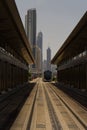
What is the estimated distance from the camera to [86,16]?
2916 centimetres

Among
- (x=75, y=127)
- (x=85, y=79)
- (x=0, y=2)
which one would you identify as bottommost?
(x=75, y=127)

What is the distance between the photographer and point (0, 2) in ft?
71.9

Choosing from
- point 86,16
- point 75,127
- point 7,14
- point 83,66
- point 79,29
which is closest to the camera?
point 75,127

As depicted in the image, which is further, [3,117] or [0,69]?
[0,69]

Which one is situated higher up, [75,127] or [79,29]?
[79,29]

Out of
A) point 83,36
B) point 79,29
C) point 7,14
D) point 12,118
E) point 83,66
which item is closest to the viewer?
point 12,118

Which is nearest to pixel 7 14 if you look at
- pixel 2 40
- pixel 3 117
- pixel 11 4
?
pixel 11 4

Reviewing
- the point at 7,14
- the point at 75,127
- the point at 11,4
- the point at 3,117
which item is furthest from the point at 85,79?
the point at 75,127

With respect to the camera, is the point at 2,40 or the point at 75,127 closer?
the point at 75,127

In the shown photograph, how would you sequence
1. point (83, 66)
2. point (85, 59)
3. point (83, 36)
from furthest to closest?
1. point (83, 66)
2. point (85, 59)
3. point (83, 36)

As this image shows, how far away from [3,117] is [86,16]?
1360 centimetres

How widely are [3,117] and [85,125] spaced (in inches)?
195

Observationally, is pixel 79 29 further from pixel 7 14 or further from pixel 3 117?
pixel 3 117

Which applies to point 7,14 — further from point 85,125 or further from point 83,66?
point 83,66
